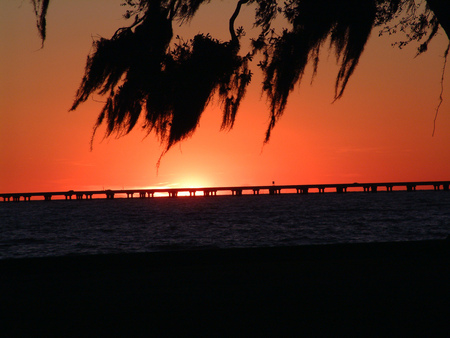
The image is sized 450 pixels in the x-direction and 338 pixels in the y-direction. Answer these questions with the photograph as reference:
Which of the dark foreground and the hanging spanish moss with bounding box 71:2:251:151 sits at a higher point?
the hanging spanish moss with bounding box 71:2:251:151

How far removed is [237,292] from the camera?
5.06 meters

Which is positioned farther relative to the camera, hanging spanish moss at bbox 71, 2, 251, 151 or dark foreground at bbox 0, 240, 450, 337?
hanging spanish moss at bbox 71, 2, 251, 151

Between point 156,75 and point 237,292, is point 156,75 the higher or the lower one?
the higher one

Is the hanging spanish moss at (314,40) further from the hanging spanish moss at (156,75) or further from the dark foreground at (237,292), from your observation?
the dark foreground at (237,292)

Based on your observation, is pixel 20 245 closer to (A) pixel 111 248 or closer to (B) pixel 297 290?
(A) pixel 111 248

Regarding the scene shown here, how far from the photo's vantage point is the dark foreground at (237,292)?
12.8 feet

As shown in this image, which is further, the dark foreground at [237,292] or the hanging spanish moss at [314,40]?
the hanging spanish moss at [314,40]

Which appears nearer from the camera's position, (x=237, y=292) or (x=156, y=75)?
(x=237, y=292)

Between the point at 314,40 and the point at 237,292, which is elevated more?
the point at 314,40

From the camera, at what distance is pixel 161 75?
6898mm

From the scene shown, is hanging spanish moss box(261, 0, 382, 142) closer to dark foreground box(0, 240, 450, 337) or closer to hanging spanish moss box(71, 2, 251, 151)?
hanging spanish moss box(71, 2, 251, 151)

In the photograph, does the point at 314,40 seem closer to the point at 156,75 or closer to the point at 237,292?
the point at 156,75

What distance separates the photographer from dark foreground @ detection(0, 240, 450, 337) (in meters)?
3.90

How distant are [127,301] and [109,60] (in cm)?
333
